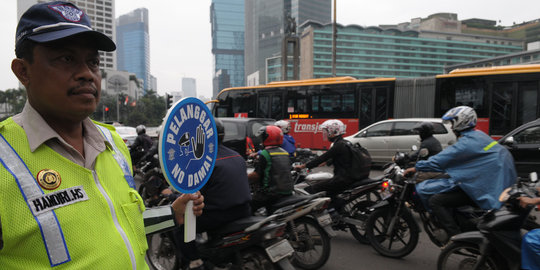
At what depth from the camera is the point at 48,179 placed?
1.01m

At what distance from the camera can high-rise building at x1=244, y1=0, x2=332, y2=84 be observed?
426 ft

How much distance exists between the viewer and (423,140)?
18.1 ft

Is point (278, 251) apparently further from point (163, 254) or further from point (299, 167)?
point (299, 167)

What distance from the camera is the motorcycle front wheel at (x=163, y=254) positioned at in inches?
135

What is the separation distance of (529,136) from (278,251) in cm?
650

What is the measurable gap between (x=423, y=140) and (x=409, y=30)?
360 feet

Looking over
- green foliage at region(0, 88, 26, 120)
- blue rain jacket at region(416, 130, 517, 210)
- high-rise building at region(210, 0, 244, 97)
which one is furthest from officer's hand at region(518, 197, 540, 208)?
high-rise building at region(210, 0, 244, 97)

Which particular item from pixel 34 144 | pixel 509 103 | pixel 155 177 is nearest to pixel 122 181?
pixel 34 144

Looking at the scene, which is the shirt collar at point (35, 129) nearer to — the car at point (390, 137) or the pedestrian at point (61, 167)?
the pedestrian at point (61, 167)

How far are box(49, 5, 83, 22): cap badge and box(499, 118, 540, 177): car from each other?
24.8ft

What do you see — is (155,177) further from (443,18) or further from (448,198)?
(443,18)

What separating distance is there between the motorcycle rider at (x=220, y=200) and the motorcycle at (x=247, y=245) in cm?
7

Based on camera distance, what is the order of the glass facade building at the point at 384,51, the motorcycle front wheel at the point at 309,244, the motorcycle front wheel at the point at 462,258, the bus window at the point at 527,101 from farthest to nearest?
the glass facade building at the point at 384,51
the bus window at the point at 527,101
the motorcycle front wheel at the point at 309,244
the motorcycle front wheel at the point at 462,258

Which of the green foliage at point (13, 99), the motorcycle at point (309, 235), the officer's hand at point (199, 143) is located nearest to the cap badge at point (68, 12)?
the officer's hand at point (199, 143)
